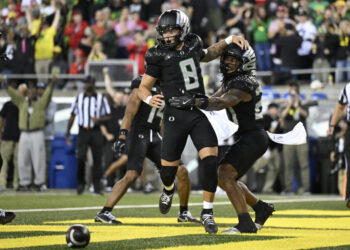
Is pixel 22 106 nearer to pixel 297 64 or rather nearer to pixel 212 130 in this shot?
pixel 297 64

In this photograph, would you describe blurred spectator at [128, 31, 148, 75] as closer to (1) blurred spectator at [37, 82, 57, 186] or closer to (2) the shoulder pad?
(1) blurred spectator at [37, 82, 57, 186]

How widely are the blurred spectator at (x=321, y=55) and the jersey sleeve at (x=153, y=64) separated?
363 inches

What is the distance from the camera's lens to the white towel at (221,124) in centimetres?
700

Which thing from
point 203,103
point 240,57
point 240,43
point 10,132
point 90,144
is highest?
point 240,43

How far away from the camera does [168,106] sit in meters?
7.12

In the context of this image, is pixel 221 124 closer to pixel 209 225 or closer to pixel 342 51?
pixel 209 225

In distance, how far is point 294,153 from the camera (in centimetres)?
1484

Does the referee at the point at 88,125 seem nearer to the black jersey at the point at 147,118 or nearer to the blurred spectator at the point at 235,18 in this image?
the blurred spectator at the point at 235,18

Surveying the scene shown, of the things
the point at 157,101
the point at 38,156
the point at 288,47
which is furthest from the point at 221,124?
the point at 288,47

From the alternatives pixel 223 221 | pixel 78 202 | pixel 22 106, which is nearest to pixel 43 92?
pixel 22 106

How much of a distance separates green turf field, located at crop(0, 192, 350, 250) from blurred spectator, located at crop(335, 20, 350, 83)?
499 centimetres

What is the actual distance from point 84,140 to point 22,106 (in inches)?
59.4

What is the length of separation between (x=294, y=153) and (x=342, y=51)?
7.67 ft

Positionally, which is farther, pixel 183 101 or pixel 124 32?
pixel 124 32
